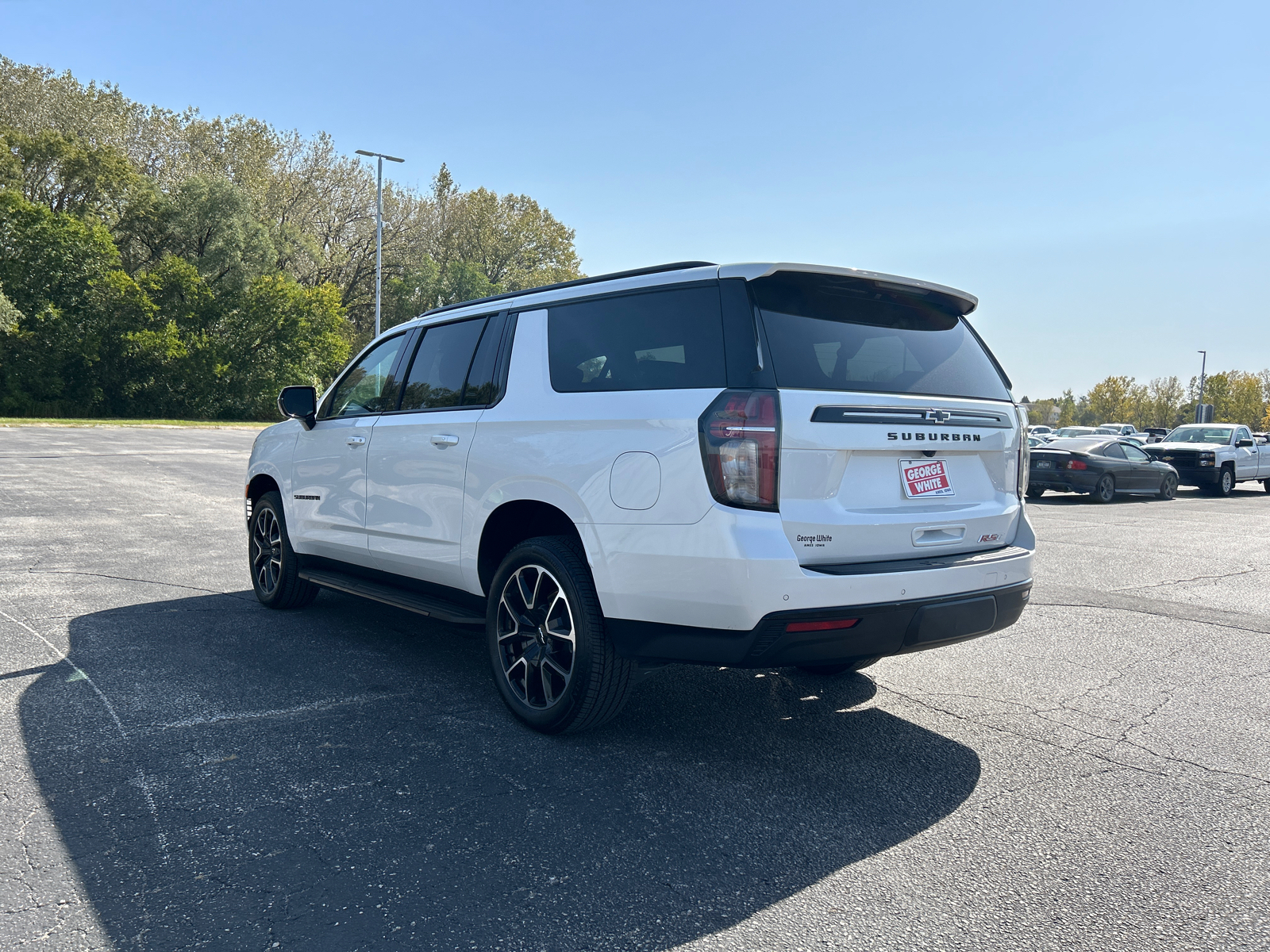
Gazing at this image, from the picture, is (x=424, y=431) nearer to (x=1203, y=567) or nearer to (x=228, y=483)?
(x=1203, y=567)

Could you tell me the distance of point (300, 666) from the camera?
510 cm

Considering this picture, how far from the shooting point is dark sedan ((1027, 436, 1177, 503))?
18453 millimetres

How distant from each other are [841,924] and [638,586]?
56.6 inches

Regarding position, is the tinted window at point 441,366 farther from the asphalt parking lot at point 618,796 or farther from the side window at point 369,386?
the asphalt parking lot at point 618,796

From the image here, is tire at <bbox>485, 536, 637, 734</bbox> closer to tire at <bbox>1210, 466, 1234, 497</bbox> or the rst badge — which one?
the rst badge

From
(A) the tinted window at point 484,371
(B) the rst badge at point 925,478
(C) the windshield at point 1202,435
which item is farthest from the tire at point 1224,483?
(A) the tinted window at point 484,371

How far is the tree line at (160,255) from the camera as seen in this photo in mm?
40281

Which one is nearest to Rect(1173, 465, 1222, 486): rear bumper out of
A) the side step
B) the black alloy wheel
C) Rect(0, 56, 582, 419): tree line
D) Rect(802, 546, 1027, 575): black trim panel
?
the black alloy wheel

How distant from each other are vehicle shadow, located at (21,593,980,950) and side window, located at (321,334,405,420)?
150cm

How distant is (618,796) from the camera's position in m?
3.47

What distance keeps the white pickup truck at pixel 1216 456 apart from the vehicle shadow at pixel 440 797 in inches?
834

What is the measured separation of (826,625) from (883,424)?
0.83 metres

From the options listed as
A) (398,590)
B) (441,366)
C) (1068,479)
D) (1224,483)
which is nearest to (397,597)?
(398,590)

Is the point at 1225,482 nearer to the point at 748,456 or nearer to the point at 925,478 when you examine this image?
the point at 925,478
